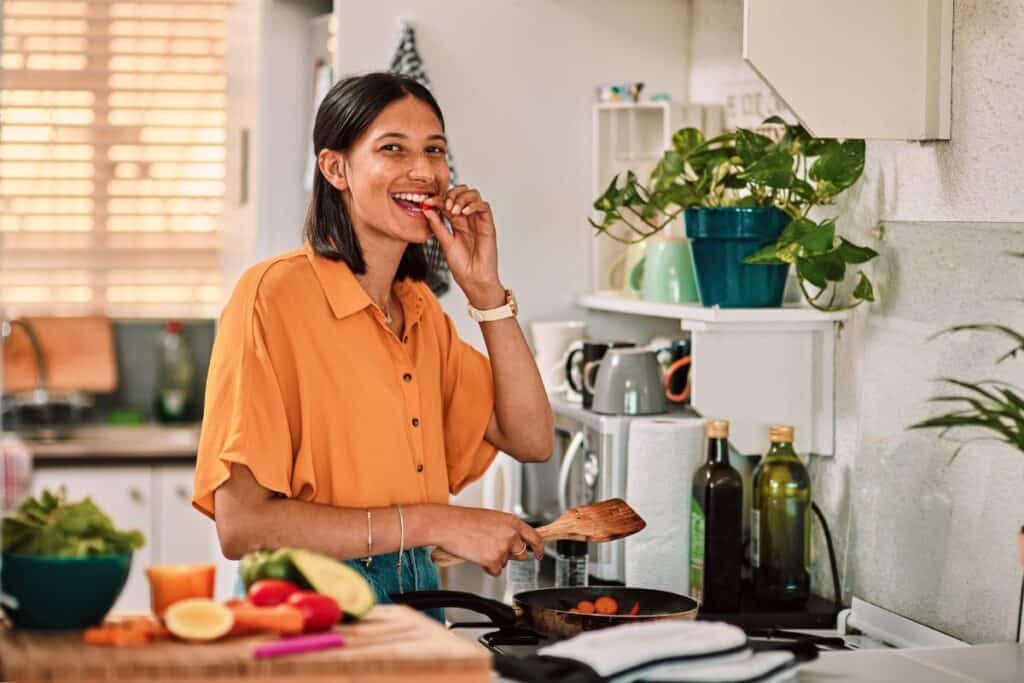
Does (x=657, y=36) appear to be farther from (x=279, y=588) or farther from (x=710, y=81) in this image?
(x=279, y=588)

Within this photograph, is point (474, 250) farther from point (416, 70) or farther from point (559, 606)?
point (416, 70)

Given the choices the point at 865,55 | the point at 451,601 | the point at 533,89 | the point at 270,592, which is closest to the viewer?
the point at 270,592

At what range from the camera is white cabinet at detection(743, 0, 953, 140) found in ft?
7.07

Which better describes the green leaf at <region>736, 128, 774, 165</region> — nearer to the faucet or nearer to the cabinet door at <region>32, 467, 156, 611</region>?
the cabinet door at <region>32, 467, 156, 611</region>

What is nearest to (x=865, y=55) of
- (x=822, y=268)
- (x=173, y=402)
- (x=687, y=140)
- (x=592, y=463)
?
(x=822, y=268)

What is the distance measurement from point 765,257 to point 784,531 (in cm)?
44

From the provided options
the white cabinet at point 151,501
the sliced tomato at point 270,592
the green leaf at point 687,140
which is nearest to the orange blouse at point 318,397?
the sliced tomato at point 270,592

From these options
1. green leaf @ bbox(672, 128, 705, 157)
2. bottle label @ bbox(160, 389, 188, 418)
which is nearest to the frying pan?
green leaf @ bbox(672, 128, 705, 157)

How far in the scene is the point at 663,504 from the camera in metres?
2.48

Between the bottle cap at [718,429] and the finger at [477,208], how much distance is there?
524mm

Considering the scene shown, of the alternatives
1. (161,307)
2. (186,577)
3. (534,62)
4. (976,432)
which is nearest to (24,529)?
(186,577)

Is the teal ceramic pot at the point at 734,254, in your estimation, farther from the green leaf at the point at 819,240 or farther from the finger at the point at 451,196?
the finger at the point at 451,196

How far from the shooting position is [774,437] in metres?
2.41

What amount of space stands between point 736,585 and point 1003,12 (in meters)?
0.95
